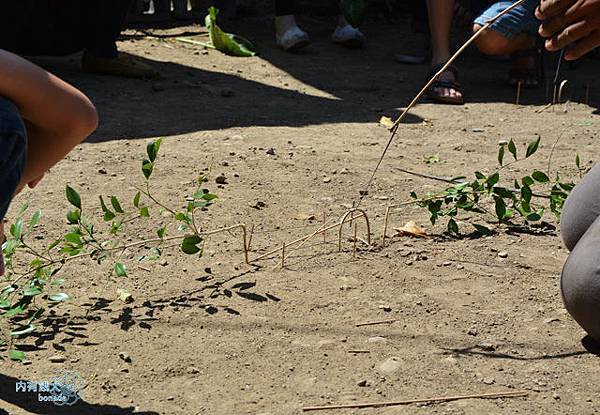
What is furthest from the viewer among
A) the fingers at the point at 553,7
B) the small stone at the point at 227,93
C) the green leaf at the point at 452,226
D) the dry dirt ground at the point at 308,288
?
the small stone at the point at 227,93

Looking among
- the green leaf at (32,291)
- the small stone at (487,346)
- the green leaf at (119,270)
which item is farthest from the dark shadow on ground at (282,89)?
the small stone at (487,346)

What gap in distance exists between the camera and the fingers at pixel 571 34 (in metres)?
2.80

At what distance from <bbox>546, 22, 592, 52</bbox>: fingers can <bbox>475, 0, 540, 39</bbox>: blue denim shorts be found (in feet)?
9.89

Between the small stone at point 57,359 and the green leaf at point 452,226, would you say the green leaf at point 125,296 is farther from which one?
the green leaf at point 452,226

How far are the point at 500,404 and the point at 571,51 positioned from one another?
1006 millimetres

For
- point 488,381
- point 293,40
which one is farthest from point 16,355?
point 293,40

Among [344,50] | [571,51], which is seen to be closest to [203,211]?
[571,51]

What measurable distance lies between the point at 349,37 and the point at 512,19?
156cm

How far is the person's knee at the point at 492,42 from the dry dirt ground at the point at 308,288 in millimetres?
723

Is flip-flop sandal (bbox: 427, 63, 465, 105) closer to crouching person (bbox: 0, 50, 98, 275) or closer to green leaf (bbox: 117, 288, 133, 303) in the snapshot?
green leaf (bbox: 117, 288, 133, 303)

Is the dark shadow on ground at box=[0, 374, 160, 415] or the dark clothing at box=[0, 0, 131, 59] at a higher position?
the dark clothing at box=[0, 0, 131, 59]

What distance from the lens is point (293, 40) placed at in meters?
6.90

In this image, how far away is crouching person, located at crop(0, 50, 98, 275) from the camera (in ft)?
6.21

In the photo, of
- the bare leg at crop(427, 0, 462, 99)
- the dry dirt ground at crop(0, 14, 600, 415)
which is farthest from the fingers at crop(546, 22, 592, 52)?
the bare leg at crop(427, 0, 462, 99)
